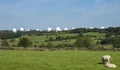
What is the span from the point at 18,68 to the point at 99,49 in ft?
106

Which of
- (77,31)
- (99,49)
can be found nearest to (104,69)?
(99,49)

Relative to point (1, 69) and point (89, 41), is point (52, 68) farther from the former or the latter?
point (89, 41)

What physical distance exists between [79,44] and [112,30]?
61.9m

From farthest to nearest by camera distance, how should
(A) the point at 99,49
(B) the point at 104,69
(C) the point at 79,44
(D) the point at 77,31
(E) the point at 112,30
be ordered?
(D) the point at 77,31, (E) the point at 112,30, (C) the point at 79,44, (A) the point at 99,49, (B) the point at 104,69

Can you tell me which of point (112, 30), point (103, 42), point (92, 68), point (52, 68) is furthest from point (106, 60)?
point (112, 30)

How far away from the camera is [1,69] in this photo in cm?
2505

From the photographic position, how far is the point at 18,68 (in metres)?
25.7

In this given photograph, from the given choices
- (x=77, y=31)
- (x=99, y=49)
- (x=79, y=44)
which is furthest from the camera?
(x=77, y=31)

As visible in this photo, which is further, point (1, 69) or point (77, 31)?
point (77, 31)

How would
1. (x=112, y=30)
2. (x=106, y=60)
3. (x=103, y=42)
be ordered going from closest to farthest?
(x=106, y=60), (x=103, y=42), (x=112, y=30)

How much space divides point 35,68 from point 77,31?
131404 millimetres

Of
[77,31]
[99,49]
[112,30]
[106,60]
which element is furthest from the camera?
[77,31]

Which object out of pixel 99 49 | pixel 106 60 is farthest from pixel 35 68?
pixel 99 49

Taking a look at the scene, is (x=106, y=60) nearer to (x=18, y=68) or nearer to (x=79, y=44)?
(x=18, y=68)
